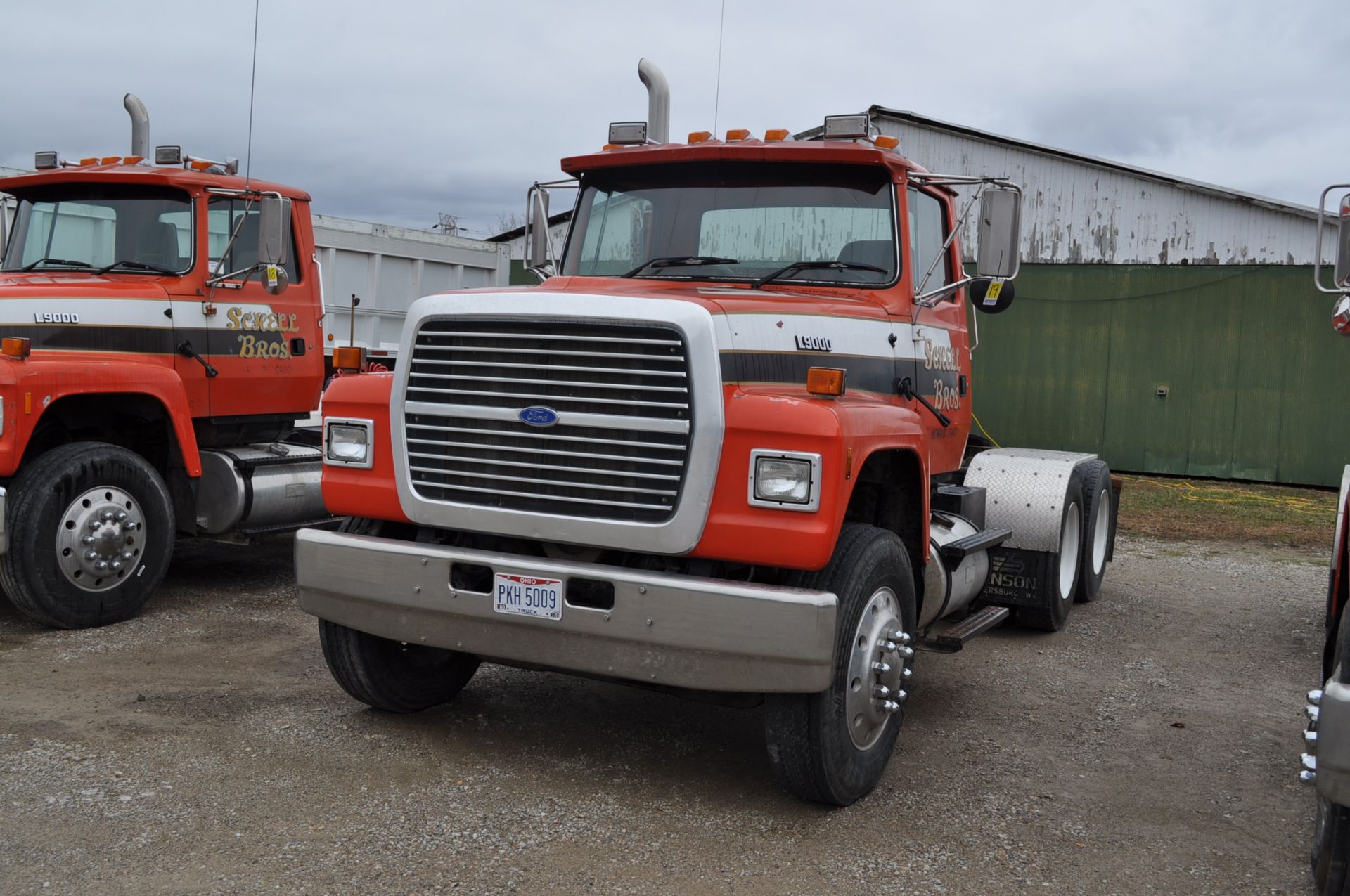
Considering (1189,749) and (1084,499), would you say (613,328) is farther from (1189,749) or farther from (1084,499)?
(1084,499)

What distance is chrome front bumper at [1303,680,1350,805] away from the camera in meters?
3.09

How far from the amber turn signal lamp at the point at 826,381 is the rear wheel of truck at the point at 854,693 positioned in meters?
0.53

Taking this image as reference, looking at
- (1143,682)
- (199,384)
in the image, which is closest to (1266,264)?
(1143,682)

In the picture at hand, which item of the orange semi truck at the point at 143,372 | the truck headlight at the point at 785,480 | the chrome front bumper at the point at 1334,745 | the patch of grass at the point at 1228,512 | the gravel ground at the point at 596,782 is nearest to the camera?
the chrome front bumper at the point at 1334,745

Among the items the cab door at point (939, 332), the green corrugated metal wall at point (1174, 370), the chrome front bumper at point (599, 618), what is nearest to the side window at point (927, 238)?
the cab door at point (939, 332)

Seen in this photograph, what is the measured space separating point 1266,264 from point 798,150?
12749 mm

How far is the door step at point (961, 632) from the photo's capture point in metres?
5.23

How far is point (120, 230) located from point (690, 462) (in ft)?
17.1

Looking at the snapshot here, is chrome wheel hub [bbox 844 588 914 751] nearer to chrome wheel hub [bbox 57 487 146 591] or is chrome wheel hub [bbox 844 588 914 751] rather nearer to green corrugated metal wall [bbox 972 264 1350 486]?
chrome wheel hub [bbox 57 487 146 591]

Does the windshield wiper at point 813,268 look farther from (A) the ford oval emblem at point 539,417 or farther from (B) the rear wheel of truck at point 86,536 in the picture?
(B) the rear wheel of truck at point 86,536

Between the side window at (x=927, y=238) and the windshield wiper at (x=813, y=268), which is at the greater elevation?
the side window at (x=927, y=238)

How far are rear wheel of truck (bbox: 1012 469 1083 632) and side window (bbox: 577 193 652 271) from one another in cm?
318

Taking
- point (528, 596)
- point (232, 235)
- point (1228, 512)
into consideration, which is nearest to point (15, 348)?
point (232, 235)

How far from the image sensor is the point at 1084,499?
787 cm
